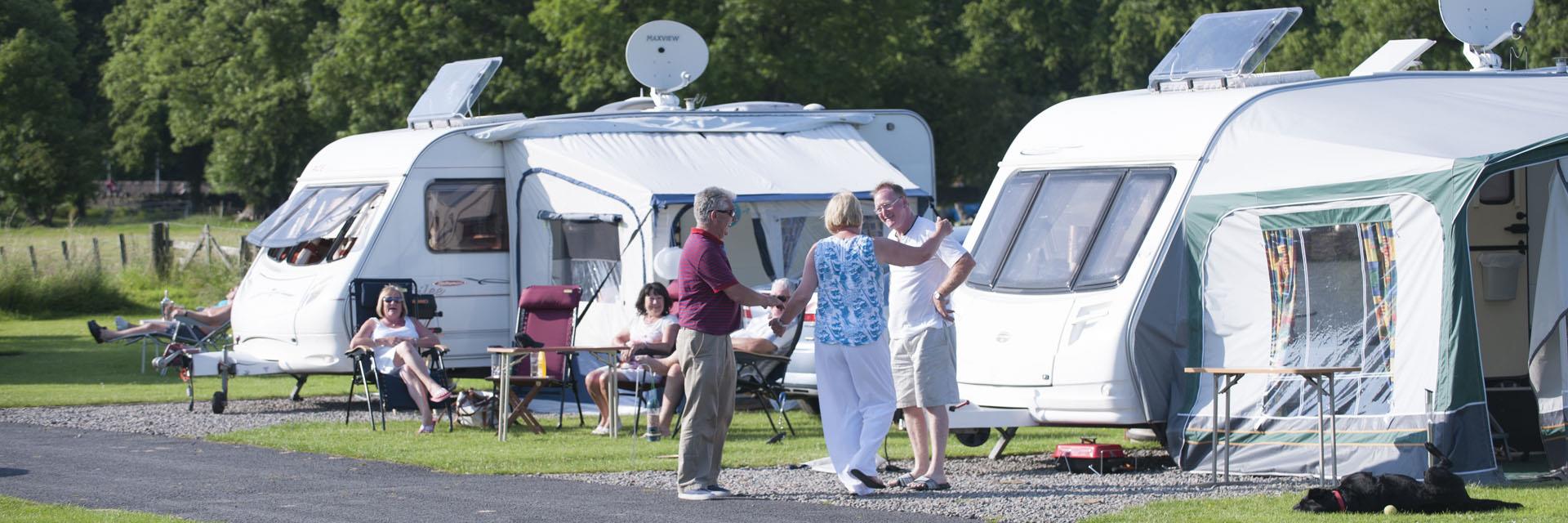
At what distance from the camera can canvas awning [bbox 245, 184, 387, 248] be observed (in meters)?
13.4

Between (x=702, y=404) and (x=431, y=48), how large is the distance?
24.9m

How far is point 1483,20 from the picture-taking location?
1058 centimetres

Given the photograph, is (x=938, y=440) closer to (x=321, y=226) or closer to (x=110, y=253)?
(x=321, y=226)

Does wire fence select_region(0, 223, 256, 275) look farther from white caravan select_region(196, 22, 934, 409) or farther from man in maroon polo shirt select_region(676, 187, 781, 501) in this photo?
man in maroon polo shirt select_region(676, 187, 781, 501)

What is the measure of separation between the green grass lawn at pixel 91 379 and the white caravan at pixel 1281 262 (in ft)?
24.1

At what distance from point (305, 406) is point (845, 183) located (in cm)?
426

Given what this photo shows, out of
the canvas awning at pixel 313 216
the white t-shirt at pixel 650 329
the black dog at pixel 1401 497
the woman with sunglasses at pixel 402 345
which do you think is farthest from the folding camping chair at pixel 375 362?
the black dog at pixel 1401 497

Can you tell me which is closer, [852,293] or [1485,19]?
[852,293]

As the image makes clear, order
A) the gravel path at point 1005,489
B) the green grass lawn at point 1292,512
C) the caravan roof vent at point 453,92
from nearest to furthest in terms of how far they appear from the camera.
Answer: the green grass lawn at point 1292,512 → the gravel path at point 1005,489 → the caravan roof vent at point 453,92

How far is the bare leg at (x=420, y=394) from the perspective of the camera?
11.3m

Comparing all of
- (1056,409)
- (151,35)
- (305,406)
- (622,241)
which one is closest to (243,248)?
(305,406)

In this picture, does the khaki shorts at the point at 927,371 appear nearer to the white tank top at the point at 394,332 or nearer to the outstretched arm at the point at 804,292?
the outstretched arm at the point at 804,292

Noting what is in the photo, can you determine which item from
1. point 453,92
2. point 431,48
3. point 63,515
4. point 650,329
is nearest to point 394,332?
point 650,329

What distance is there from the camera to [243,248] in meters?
24.9
